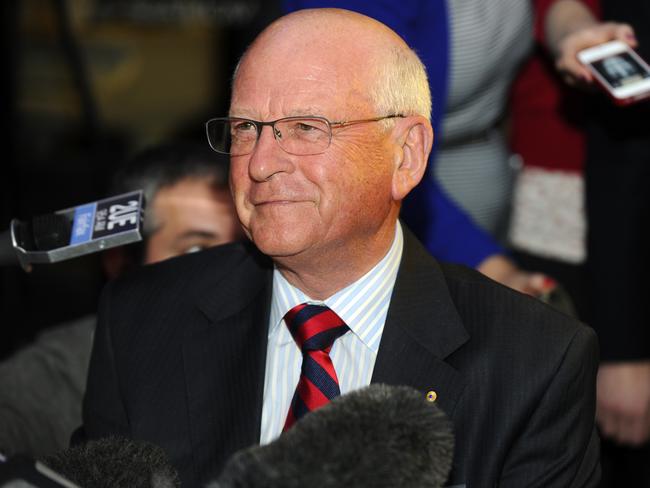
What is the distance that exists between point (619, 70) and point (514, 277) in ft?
1.74

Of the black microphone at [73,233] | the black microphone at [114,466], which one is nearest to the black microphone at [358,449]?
the black microphone at [114,466]

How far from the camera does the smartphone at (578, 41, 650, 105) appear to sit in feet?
7.18

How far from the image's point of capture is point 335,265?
6.23 feet

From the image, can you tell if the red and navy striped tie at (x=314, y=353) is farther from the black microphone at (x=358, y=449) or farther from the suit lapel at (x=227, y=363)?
the black microphone at (x=358, y=449)

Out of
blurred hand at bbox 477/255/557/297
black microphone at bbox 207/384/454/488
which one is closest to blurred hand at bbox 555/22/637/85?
blurred hand at bbox 477/255/557/297

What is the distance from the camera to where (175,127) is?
611 centimetres

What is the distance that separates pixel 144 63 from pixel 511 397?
453 cm

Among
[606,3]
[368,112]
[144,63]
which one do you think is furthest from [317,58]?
[144,63]

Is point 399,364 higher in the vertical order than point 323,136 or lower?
lower

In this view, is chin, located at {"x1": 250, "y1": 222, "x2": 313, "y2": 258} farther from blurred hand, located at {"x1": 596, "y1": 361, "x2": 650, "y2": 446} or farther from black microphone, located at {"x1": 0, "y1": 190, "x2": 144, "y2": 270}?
blurred hand, located at {"x1": 596, "y1": 361, "x2": 650, "y2": 446}

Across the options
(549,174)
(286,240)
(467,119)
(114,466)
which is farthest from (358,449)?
(549,174)

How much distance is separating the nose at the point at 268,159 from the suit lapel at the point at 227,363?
0.36m

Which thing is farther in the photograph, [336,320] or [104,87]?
[104,87]

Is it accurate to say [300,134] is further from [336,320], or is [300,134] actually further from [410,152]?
[336,320]
